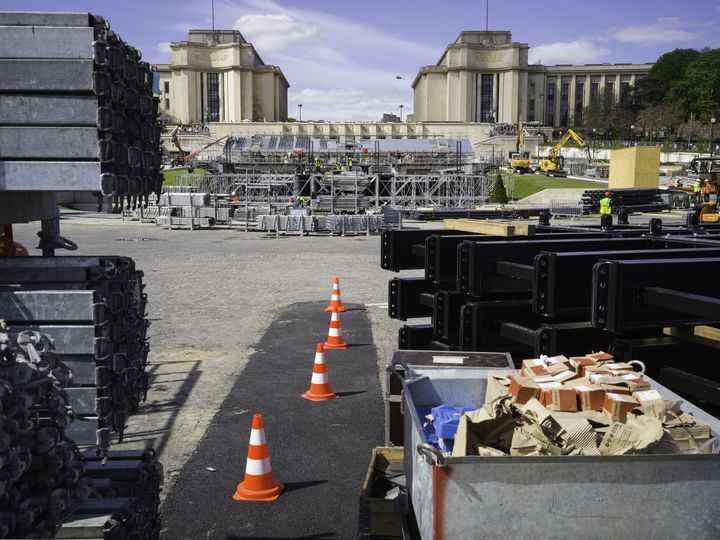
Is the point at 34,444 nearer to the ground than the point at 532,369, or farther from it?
nearer to the ground

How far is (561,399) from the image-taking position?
367 centimetres

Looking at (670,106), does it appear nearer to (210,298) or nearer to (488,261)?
(210,298)

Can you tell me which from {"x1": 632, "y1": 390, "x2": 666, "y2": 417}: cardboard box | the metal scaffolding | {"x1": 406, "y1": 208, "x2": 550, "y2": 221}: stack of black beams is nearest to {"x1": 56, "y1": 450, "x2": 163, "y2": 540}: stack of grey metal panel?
{"x1": 632, "y1": 390, "x2": 666, "y2": 417}: cardboard box

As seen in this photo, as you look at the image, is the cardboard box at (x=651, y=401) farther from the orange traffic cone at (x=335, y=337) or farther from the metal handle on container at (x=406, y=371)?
the orange traffic cone at (x=335, y=337)

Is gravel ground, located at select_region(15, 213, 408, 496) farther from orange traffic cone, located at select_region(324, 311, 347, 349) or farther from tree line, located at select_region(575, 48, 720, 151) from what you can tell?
tree line, located at select_region(575, 48, 720, 151)

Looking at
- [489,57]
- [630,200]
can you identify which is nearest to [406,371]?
[630,200]

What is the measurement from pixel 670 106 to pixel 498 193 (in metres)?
66.4

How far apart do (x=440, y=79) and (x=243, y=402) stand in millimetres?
145222

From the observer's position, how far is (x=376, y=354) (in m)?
10.9

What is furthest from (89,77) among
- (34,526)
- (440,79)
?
(440,79)

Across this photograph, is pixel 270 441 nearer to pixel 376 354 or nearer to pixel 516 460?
pixel 376 354

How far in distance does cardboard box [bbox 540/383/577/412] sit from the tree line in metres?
88.2

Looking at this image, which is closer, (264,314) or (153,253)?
(264,314)

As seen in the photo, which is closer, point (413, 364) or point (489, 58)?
point (413, 364)
